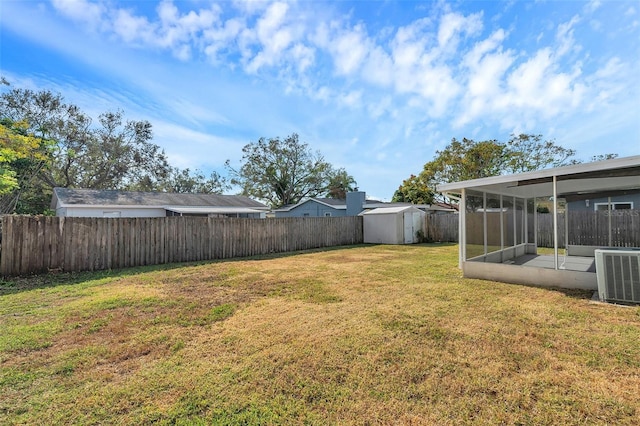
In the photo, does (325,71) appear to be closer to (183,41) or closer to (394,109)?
(394,109)

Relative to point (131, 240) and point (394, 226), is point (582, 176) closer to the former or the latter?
point (394, 226)

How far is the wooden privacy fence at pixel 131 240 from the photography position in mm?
6996

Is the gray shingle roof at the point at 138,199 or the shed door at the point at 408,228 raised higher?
the gray shingle roof at the point at 138,199

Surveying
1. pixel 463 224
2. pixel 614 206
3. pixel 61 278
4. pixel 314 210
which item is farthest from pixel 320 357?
pixel 314 210

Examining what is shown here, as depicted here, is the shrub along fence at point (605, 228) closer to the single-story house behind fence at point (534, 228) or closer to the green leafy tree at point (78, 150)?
the single-story house behind fence at point (534, 228)

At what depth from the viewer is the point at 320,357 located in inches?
118

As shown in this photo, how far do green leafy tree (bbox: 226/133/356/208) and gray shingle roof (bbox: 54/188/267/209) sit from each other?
9.87 meters

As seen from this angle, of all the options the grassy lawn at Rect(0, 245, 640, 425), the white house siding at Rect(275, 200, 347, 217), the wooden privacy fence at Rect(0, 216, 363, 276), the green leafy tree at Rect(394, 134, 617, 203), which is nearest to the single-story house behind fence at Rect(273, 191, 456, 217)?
the white house siding at Rect(275, 200, 347, 217)

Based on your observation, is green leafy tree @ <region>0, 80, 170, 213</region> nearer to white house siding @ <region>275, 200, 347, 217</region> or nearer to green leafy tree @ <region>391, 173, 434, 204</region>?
white house siding @ <region>275, 200, 347, 217</region>

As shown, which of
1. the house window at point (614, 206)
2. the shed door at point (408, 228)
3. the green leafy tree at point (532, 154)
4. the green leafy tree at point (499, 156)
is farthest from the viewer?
the green leafy tree at point (532, 154)

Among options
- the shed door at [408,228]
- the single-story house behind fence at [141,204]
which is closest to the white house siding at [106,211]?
the single-story house behind fence at [141,204]

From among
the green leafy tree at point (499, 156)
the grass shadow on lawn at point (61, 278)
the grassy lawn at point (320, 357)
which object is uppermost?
the green leafy tree at point (499, 156)

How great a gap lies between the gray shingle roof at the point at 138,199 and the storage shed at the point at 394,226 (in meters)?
11.1

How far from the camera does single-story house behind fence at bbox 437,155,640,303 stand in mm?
4781
